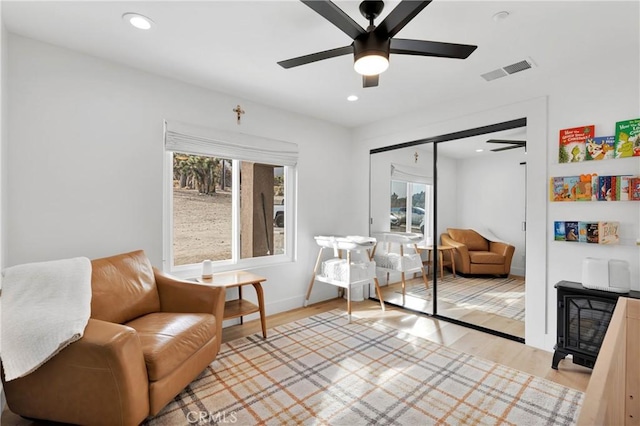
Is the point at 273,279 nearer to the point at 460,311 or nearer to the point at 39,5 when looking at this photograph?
the point at 460,311

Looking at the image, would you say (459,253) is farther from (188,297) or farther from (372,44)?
(188,297)

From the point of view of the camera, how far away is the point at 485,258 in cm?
329

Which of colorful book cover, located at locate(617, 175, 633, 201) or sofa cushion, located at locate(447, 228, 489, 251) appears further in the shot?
sofa cushion, located at locate(447, 228, 489, 251)

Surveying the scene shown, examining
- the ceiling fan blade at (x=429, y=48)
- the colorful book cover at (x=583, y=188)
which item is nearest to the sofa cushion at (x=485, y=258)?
the colorful book cover at (x=583, y=188)

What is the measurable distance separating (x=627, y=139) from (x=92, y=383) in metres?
3.76

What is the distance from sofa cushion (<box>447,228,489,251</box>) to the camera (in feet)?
10.8

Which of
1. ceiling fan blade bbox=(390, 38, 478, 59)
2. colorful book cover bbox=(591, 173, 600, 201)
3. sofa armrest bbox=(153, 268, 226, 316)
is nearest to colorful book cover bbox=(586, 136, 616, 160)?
colorful book cover bbox=(591, 173, 600, 201)

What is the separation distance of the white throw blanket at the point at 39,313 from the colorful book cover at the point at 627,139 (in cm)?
368

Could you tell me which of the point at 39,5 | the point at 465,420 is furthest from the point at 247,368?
the point at 39,5

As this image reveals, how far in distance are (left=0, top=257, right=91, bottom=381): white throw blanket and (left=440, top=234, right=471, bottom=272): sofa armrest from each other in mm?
3276

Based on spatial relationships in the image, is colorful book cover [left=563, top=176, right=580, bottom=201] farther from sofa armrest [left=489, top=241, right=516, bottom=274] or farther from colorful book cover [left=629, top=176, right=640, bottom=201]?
sofa armrest [left=489, top=241, right=516, bottom=274]

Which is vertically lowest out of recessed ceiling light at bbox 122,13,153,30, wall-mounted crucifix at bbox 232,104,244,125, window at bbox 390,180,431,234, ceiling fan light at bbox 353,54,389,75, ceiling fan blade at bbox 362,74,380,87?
window at bbox 390,180,431,234

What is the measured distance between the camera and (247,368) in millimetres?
2350

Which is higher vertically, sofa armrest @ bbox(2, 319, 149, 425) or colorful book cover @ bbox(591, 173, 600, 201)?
colorful book cover @ bbox(591, 173, 600, 201)
